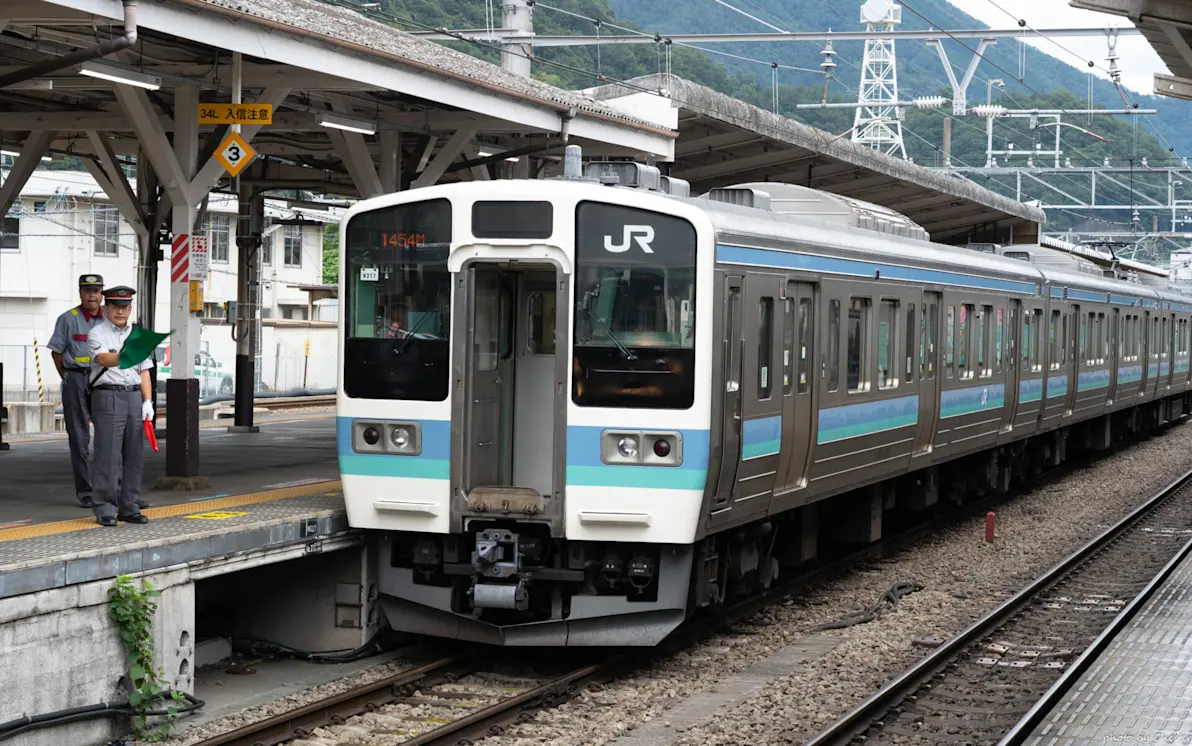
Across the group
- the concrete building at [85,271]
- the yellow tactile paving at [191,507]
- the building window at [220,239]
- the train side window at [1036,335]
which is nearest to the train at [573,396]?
the yellow tactile paving at [191,507]

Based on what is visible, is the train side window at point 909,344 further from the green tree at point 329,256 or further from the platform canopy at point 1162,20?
the green tree at point 329,256

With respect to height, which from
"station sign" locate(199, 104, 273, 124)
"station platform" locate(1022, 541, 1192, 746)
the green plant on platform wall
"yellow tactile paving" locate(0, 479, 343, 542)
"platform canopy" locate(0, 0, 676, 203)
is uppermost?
"platform canopy" locate(0, 0, 676, 203)

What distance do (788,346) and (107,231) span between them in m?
38.1

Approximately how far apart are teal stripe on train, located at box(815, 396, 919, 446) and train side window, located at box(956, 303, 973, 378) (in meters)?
1.55

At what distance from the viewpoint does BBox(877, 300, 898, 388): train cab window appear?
483 inches

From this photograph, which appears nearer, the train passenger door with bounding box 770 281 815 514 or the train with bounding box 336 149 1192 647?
the train with bounding box 336 149 1192 647

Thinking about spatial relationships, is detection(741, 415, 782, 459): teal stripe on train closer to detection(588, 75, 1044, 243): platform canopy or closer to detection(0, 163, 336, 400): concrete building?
detection(588, 75, 1044, 243): platform canopy

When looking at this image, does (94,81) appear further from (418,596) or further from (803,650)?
(803,650)

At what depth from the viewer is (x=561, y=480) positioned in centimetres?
881

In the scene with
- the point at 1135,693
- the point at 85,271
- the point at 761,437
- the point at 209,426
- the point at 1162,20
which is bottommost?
the point at 1135,693

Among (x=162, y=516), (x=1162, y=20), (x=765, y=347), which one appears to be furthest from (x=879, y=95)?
(x=162, y=516)

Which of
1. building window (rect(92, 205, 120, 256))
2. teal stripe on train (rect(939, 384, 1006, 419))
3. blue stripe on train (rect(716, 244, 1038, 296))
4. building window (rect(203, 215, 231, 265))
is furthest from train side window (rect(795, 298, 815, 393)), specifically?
building window (rect(203, 215, 231, 265))

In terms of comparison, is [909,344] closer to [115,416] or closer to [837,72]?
[115,416]

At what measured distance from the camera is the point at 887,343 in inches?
492
